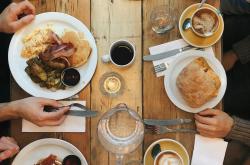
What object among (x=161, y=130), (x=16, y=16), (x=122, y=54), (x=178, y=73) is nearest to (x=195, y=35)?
(x=178, y=73)

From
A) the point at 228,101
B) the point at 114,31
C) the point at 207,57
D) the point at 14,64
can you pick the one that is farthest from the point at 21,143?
the point at 228,101

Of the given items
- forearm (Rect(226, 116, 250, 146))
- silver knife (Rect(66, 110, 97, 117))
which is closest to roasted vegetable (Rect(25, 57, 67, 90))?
silver knife (Rect(66, 110, 97, 117))

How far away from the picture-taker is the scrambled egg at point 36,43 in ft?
5.30

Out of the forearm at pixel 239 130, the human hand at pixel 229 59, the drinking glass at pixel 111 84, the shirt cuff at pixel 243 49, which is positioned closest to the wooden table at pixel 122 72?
the drinking glass at pixel 111 84

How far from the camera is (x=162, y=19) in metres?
1.61

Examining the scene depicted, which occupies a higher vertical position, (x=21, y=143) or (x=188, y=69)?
(x=188, y=69)

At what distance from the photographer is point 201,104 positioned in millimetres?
1538

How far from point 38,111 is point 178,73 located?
1.99 ft

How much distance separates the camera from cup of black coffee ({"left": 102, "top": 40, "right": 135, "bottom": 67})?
1.57 meters

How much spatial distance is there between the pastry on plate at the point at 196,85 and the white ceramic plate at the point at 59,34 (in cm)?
38

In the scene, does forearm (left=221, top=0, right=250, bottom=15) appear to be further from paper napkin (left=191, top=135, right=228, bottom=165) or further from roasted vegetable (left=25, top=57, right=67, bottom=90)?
roasted vegetable (left=25, top=57, right=67, bottom=90)

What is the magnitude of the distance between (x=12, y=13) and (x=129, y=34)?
51cm

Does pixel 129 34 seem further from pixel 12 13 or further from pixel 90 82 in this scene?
pixel 12 13

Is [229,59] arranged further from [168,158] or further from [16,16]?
[16,16]
